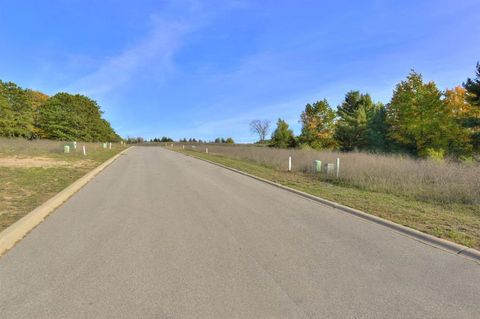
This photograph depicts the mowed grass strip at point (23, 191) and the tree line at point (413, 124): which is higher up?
the tree line at point (413, 124)

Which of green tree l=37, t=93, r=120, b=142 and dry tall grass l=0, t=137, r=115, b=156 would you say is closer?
dry tall grass l=0, t=137, r=115, b=156

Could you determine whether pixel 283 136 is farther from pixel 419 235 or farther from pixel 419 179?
pixel 419 235

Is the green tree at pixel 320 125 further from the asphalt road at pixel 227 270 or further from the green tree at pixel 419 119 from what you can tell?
the asphalt road at pixel 227 270

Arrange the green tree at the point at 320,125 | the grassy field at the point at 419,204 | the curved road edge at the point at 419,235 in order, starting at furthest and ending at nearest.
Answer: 1. the green tree at the point at 320,125
2. the grassy field at the point at 419,204
3. the curved road edge at the point at 419,235

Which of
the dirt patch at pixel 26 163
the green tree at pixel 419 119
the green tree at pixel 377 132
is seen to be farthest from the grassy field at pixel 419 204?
the green tree at pixel 377 132

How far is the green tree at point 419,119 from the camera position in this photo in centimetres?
3372

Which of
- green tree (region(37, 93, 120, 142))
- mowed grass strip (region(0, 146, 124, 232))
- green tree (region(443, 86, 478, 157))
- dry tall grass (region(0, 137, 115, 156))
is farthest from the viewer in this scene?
green tree (region(37, 93, 120, 142))

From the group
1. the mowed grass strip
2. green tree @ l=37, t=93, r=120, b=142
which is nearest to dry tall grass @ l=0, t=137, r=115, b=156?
the mowed grass strip

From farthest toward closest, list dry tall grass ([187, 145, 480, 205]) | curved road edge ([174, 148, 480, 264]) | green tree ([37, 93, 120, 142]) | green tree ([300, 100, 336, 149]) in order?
green tree ([37, 93, 120, 142]), green tree ([300, 100, 336, 149]), dry tall grass ([187, 145, 480, 205]), curved road edge ([174, 148, 480, 264])

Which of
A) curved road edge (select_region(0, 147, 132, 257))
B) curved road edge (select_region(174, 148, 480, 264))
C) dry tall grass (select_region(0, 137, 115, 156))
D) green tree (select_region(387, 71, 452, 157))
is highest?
green tree (select_region(387, 71, 452, 157))

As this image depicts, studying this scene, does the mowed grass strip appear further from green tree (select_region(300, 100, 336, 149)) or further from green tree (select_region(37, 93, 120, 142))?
green tree (select_region(37, 93, 120, 142))

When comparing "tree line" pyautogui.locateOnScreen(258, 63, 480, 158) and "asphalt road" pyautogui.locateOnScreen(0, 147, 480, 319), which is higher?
"tree line" pyautogui.locateOnScreen(258, 63, 480, 158)

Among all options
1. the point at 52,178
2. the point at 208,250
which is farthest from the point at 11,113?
the point at 208,250

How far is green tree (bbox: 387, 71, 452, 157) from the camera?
111 feet
